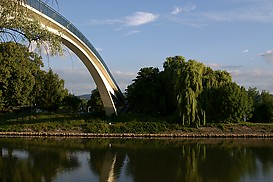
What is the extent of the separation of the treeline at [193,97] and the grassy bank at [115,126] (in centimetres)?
76

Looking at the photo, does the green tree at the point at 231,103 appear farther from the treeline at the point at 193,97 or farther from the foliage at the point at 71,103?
the foliage at the point at 71,103

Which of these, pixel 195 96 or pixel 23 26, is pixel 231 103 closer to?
pixel 195 96

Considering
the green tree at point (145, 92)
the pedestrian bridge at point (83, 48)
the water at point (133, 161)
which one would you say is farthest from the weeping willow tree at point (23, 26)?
the green tree at point (145, 92)

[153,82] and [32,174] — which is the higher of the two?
[153,82]

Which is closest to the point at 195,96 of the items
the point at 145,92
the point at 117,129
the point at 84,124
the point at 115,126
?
the point at 145,92

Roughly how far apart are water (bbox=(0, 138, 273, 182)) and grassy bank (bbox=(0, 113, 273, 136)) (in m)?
4.06

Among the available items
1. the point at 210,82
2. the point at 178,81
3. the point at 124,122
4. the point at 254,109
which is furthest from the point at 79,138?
the point at 254,109

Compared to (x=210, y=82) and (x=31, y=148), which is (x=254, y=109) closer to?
(x=210, y=82)

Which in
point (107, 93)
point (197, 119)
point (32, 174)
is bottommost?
point (32, 174)

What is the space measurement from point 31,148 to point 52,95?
1397cm

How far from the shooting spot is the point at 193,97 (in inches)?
1198

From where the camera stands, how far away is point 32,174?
1483cm

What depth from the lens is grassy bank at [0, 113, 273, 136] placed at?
31.4 metres

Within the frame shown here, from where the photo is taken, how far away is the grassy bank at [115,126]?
3136 cm
